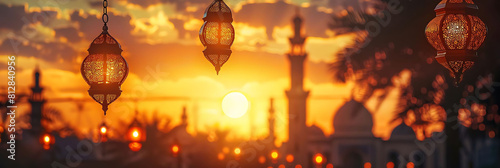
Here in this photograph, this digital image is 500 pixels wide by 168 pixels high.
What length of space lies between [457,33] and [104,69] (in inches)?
167

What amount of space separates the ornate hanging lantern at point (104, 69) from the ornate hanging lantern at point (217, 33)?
1.13 meters

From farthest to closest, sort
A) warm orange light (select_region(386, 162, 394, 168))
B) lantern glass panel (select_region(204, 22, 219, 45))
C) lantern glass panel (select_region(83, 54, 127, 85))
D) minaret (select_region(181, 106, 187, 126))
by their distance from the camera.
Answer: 1. warm orange light (select_region(386, 162, 394, 168))
2. minaret (select_region(181, 106, 187, 126))
3. lantern glass panel (select_region(83, 54, 127, 85))
4. lantern glass panel (select_region(204, 22, 219, 45))

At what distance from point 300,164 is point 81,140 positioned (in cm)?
1910

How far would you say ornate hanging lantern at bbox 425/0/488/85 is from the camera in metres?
10.5

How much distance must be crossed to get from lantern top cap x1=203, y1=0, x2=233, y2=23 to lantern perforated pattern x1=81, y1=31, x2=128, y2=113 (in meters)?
1.23

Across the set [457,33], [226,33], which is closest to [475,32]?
[457,33]

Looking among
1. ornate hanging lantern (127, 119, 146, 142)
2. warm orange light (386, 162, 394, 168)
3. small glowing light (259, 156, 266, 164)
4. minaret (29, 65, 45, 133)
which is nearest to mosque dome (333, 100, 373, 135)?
warm orange light (386, 162, 394, 168)

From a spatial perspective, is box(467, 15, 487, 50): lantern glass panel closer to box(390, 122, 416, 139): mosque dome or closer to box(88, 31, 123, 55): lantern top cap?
box(88, 31, 123, 55): lantern top cap

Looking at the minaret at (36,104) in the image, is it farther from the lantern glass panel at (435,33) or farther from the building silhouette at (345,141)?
the lantern glass panel at (435,33)

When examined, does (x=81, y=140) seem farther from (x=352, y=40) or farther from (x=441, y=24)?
(x=441, y=24)

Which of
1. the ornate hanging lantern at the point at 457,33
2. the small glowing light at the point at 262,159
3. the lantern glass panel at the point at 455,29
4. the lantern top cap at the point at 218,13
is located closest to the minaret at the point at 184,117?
the small glowing light at the point at 262,159

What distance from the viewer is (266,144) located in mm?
58062

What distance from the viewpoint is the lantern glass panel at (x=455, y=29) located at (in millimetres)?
10469

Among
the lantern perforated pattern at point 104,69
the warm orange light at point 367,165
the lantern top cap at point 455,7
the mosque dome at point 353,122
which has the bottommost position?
the warm orange light at point 367,165
